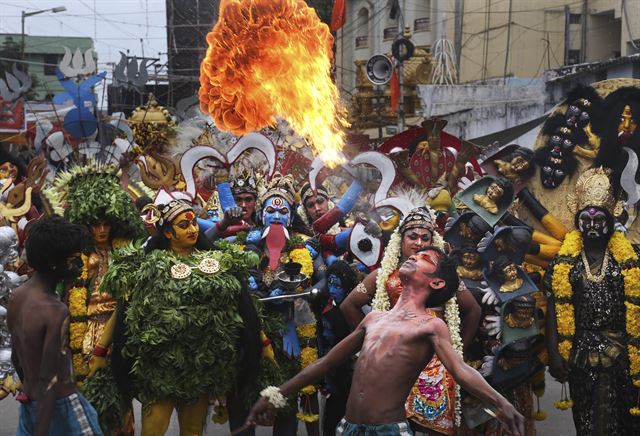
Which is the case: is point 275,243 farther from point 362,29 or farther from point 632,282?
point 362,29

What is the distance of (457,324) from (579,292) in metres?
1.20

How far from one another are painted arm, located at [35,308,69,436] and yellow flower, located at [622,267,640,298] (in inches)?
159

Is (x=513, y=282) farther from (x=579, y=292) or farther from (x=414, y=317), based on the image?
(x=414, y=317)

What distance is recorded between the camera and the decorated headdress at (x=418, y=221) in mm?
6848

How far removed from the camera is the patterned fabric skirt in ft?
20.5

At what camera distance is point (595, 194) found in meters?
7.35

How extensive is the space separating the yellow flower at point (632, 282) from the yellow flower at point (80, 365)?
12.8 ft

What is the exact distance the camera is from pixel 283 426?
754 centimetres

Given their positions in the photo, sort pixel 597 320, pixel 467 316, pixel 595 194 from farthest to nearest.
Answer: pixel 595 194 < pixel 597 320 < pixel 467 316

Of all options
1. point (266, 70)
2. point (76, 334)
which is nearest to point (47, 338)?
point (76, 334)

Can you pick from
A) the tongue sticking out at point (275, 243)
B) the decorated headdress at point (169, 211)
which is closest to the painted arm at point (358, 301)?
the tongue sticking out at point (275, 243)

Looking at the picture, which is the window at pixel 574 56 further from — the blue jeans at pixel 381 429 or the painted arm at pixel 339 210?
the blue jeans at pixel 381 429

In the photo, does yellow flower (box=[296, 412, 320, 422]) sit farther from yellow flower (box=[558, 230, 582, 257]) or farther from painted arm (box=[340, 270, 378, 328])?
yellow flower (box=[558, 230, 582, 257])

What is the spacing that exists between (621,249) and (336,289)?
208cm
